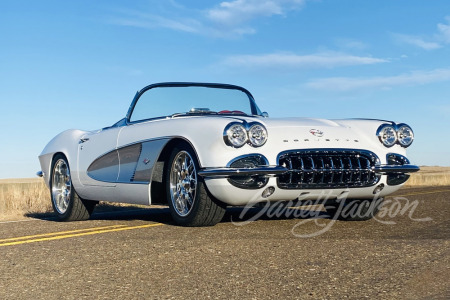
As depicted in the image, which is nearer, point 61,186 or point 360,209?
point 360,209

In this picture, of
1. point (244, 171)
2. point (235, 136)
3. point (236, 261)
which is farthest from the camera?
point (235, 136)

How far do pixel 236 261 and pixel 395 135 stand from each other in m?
2.86

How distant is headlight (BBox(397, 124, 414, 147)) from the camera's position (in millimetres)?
6094

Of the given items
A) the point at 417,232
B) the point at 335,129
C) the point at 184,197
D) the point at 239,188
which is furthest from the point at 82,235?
the point at 417,232

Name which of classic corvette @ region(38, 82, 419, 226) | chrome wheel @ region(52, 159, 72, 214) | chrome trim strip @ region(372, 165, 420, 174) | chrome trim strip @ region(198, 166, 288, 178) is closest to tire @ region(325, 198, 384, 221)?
classic corvette @ region(38, 82, 419, 226)

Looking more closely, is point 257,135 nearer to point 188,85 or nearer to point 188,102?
point 188,102

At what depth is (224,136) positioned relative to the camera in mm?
5316

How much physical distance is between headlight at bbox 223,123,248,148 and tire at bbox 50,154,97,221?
3.08 meters

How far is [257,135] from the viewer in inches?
213

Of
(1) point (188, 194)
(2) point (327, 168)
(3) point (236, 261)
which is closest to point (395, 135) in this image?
(2) point (327, 168)

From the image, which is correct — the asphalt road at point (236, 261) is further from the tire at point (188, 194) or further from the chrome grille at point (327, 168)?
the chrome grille at point (327, 168)

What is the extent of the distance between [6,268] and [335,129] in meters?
3.28

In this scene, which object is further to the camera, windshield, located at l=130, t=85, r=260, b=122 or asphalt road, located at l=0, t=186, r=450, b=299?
windshield, located at l=130, t=85, r=260, b=122

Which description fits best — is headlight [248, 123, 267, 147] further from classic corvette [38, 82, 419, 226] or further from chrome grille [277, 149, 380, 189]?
chrome grille [277, 149, 380, 189]
